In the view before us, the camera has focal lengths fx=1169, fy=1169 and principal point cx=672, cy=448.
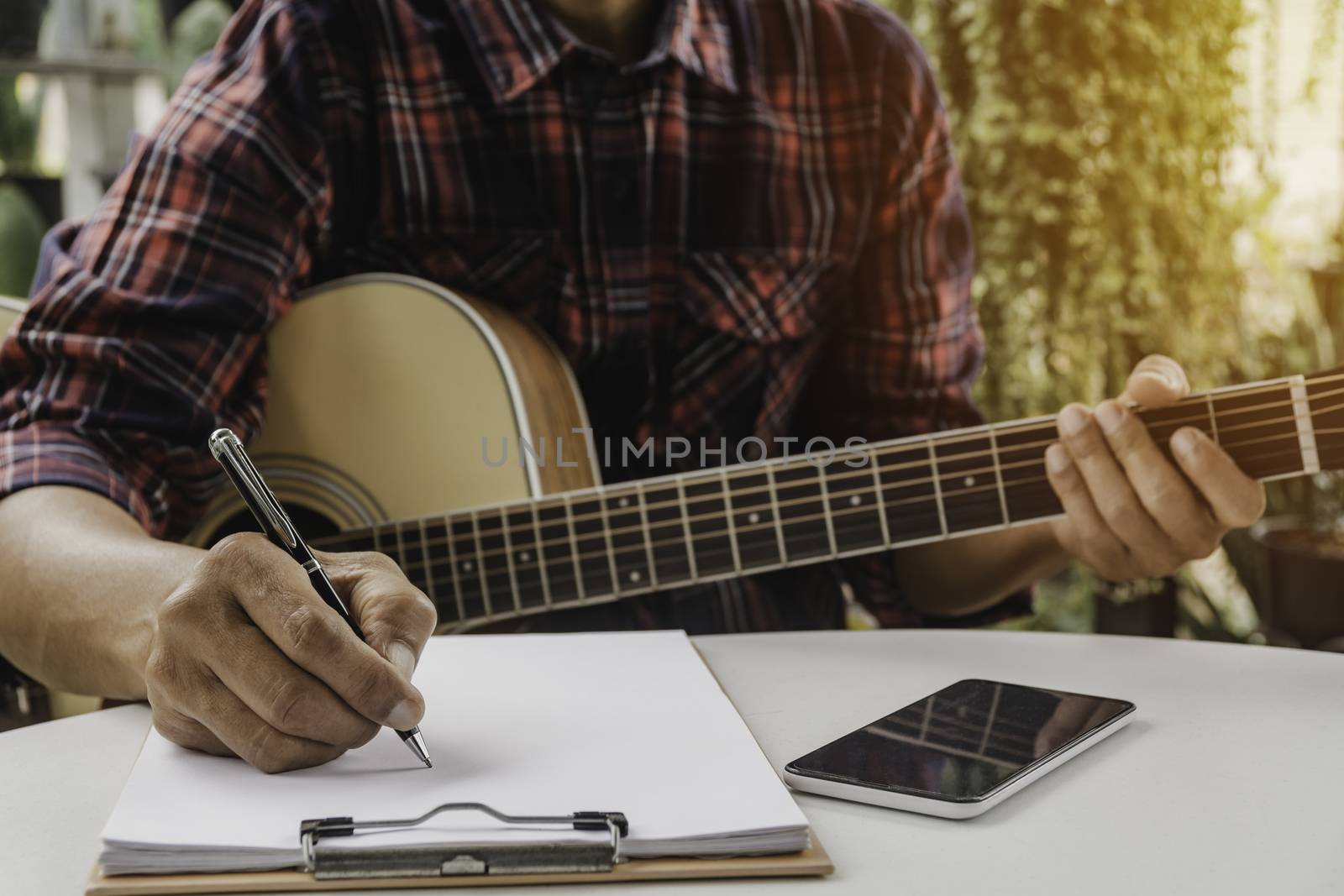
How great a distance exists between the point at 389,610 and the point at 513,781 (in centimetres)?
12

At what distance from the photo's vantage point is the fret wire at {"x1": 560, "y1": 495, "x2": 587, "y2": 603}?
0.93m

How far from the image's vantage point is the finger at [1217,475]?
833 millimetres

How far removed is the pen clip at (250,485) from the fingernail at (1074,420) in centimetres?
56

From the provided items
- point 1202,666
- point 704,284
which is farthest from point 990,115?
point 1202,666

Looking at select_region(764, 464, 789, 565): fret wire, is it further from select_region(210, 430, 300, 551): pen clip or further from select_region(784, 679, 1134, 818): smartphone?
select_region(210, 430, 300, 551): pen clip

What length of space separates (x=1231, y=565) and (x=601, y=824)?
Answer: 2.07m

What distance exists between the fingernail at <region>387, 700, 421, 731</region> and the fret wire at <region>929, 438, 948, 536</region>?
1.67 ft

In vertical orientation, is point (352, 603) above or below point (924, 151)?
below

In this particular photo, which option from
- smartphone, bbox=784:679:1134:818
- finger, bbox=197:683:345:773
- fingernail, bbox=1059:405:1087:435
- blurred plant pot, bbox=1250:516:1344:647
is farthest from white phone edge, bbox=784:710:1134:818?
blurred plant pot, bbox=1250:516:1344:647

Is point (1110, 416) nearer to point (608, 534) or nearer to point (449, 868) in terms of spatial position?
point (608, 534)

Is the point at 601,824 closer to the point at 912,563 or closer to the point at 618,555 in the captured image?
the point at 618,555

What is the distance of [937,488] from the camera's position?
2.98 feet

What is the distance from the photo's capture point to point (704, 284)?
3.82 feet

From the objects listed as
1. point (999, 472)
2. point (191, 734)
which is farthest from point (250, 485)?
point (999, 472)
